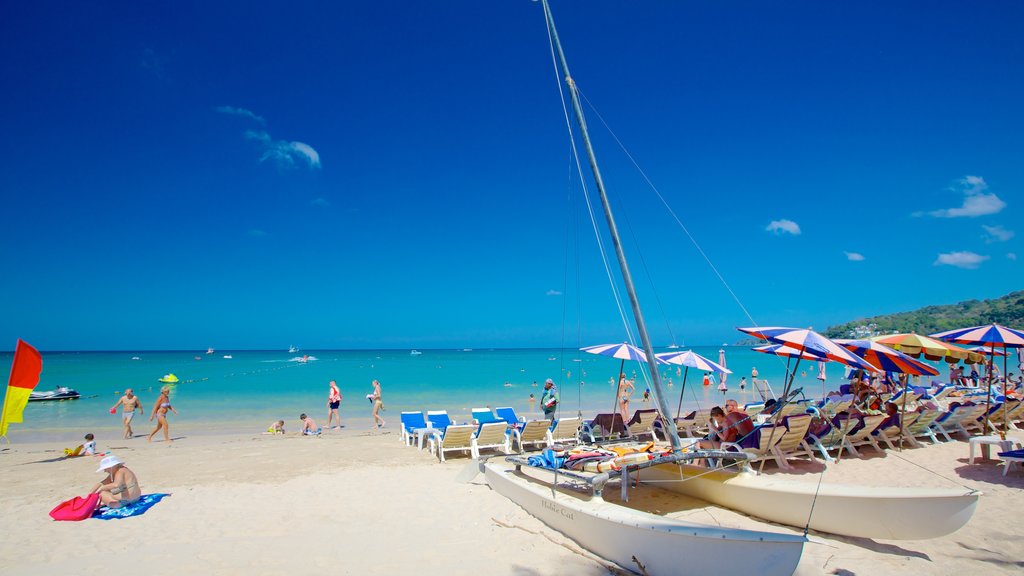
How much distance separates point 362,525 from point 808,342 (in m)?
6.39

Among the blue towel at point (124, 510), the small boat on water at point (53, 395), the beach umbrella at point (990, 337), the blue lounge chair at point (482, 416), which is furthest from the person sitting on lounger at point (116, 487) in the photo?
the small boat on water at point (53, 395)

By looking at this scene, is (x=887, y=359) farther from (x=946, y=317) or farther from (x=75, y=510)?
(x=946, y=317)

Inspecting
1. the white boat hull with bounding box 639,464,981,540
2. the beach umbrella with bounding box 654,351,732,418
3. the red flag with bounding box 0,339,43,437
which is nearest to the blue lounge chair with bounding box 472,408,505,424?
the beach umbrella with bounding box 654,351,732,418

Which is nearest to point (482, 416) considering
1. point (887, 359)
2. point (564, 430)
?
point (564, 430)

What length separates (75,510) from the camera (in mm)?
7125

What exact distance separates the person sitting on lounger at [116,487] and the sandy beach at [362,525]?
370 millimetres

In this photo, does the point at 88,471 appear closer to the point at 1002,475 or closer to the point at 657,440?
the point at 657,440

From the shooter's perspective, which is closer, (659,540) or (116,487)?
(659,540)

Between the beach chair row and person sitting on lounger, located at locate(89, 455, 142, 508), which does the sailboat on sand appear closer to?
the beach chair row

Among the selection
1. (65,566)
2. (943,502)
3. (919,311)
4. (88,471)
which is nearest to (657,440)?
(943,502)

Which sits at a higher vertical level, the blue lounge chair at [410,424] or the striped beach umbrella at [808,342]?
the striped beach umbrella at [808,342]

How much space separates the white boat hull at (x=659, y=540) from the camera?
170 inches

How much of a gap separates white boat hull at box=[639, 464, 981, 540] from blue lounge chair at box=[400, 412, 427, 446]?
24.4 ft

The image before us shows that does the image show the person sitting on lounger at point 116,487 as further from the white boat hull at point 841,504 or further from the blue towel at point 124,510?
the white boat hull at point 841,504
